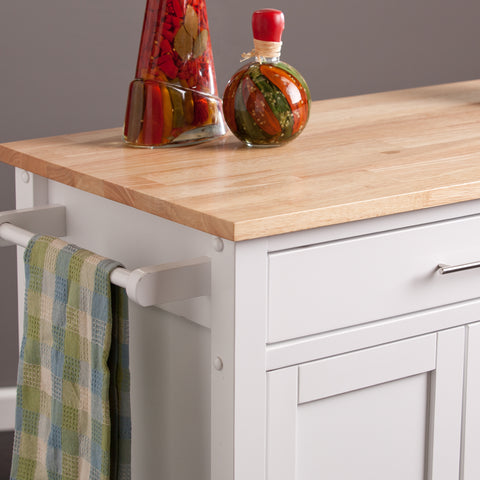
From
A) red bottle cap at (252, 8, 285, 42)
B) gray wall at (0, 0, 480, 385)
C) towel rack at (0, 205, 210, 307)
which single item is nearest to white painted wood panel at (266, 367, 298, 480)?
towel rack at (0, 205, 210, 307)

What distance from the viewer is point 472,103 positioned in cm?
173

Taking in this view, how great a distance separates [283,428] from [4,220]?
482mm

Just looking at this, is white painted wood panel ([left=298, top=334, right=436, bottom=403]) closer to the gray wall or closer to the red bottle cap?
the red bottle cap

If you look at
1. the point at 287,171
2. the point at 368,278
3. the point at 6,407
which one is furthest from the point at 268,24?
the point at 6,407

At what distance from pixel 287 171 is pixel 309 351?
25 cm

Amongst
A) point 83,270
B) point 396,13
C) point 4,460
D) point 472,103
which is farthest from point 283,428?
point 396,13

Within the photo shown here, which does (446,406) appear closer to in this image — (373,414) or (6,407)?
(373,414)

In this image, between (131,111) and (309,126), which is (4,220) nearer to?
(131,111)

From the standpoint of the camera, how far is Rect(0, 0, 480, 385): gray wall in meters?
2.17

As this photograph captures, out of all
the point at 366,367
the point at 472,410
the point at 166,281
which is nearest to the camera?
the point at 166,281

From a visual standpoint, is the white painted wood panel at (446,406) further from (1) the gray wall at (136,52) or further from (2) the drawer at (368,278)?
(1) the gray wall at (136,52)

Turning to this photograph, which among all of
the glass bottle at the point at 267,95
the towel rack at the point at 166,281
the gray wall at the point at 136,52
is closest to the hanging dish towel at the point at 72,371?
the towel rack at the point at 166,281

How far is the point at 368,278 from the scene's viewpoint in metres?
1.12

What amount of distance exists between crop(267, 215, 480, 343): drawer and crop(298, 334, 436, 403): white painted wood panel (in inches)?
1.8
